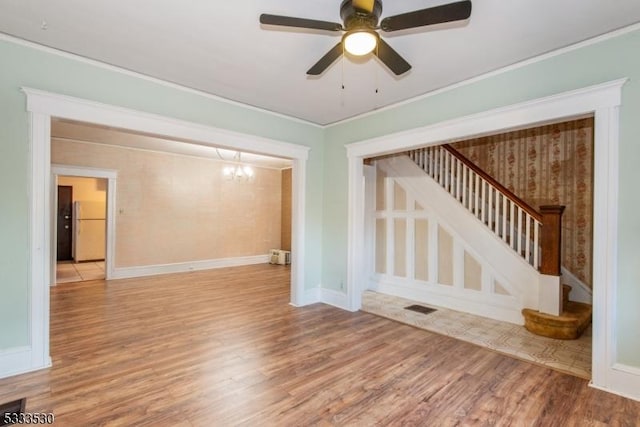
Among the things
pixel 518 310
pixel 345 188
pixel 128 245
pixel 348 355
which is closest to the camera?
pixel 348 355

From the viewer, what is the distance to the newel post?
352 cm

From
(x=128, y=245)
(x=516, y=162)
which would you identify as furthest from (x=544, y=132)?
(x=128, y=245)

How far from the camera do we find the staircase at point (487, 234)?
3590 millimetres

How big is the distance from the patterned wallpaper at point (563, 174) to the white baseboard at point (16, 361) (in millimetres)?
6638

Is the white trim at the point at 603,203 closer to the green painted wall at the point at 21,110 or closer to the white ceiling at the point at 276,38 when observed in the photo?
the white ceiling at the point at 276,38

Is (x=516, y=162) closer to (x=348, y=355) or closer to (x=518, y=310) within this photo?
(x=518, y=310)

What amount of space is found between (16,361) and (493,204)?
559 centimetres

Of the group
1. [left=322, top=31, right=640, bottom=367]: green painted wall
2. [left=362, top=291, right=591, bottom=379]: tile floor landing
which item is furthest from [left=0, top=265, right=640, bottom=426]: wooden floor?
[left=322, top=31, right=640, bottom=367]: green painted wall

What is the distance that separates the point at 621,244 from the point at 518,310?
72.9 inches

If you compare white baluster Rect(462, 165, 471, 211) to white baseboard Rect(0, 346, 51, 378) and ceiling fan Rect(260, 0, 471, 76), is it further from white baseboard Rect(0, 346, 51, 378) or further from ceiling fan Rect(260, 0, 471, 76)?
white baseboard Rect(0, 346, 51, 378)

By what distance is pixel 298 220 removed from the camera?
4680 millimetres

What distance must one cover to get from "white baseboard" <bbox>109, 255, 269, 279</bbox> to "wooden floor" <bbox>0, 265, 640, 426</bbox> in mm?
2328

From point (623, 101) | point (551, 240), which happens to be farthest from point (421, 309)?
point (623, 101)

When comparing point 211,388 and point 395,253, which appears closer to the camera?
point 211,388
